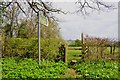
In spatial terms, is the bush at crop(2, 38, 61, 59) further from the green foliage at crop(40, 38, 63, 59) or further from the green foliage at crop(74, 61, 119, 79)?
the green foliage at crop(74, 61, 119, 79)

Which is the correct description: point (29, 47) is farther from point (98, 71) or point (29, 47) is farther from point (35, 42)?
point (98, 71)

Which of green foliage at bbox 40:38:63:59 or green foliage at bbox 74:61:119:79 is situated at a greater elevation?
green foliage at bbox 40:38:63:59

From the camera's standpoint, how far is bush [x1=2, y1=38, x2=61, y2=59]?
Answer: 1538 centimetres

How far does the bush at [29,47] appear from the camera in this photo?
15.4 m

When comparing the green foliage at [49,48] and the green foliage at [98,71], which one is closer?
the green foliage at [98,71]

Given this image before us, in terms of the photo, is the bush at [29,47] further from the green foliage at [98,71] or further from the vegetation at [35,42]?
the green foliage at [98,71]

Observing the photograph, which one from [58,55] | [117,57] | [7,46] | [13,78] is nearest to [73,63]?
[58,55]

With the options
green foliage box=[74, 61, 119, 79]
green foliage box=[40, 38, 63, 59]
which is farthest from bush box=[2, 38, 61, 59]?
green foliage box=[74, 61, 119, 79]

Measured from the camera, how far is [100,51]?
1525 centimetres

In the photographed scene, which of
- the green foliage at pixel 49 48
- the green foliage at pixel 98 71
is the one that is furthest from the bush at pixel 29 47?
the green foliage at pixel 98 71

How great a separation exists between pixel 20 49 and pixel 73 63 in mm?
3364

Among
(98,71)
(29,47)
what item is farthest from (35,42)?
(98,71)

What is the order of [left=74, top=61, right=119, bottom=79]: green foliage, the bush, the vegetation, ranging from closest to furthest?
[left=74, top=61, right=119, bottom=79]: green foliage → the vegetation → the bush

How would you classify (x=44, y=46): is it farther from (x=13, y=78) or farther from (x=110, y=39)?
(x=13, y=78)
